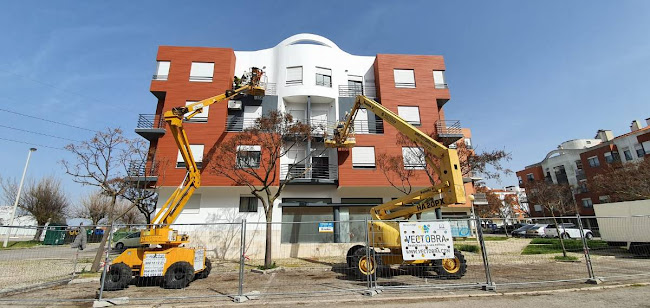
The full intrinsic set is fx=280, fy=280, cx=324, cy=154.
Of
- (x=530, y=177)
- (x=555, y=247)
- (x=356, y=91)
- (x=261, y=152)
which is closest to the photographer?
(x=555, y=247)

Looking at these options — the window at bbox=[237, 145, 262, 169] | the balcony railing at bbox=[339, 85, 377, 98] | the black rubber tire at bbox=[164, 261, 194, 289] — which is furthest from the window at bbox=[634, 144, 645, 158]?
the black rubber tire at bbox=[164, 261, 194, 289]

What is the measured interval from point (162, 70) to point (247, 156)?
10575 millimetres

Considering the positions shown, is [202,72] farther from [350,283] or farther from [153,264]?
[350,283]

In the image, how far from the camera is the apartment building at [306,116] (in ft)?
A: 63.0

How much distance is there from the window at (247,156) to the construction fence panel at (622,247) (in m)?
16.0

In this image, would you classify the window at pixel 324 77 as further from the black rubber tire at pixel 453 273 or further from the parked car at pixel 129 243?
the parked car at pixel 129 243

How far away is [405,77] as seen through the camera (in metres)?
23.1

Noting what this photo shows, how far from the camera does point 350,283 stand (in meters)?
9.01

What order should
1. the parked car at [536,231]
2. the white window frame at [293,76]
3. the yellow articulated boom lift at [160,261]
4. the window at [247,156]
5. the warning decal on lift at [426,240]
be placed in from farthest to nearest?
the parked car at [536,231], the white window frame at [293,76], the window at [247,156], the yellow articulated boom lift at [160,261], the warning decal on lift at [426,240]

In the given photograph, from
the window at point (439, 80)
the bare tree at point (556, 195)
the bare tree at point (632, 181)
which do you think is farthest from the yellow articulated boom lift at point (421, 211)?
the bare tree at point (556, 195)

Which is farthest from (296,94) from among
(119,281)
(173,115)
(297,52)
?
(119,281)

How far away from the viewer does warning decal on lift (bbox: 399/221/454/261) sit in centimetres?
802

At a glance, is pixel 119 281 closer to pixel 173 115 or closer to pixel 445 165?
pixel 173 115

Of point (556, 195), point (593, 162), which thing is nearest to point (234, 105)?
point (556, 195)
